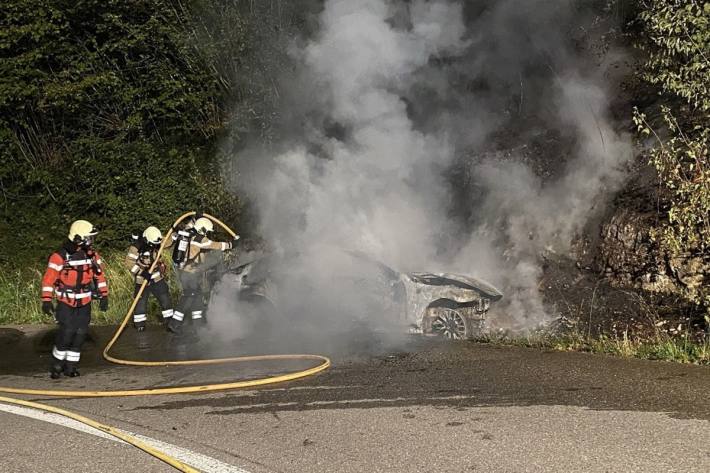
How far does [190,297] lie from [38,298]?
4.25 m

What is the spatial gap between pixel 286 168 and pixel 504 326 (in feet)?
13.8

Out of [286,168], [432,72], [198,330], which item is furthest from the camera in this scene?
[432,72]

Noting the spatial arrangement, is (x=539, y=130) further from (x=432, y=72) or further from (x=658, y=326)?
(x=658, y=326)

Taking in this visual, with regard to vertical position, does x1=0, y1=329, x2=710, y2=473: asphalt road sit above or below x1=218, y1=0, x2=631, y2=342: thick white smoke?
below

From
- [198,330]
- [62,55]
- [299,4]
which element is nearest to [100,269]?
[198,330]

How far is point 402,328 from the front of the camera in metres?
8.61

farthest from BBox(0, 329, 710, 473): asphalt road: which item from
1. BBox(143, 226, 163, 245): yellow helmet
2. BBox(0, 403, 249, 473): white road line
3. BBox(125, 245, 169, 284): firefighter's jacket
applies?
BBox(143, 226, 163, 245): yellow helmet

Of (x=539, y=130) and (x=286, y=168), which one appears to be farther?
(x=539, y=130)

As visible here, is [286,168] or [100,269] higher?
[286,168]

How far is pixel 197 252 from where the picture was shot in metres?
9.84

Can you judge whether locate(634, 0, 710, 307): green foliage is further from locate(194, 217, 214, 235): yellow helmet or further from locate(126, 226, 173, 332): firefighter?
locate(126, 226, 173, 332): firefighter

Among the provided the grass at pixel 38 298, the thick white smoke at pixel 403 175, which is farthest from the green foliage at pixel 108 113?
the thick white smoke at pixel 403 175

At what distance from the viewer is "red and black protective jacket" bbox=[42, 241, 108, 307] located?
7195 millimetres

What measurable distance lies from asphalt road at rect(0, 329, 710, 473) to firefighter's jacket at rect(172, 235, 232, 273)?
2.82 meters
